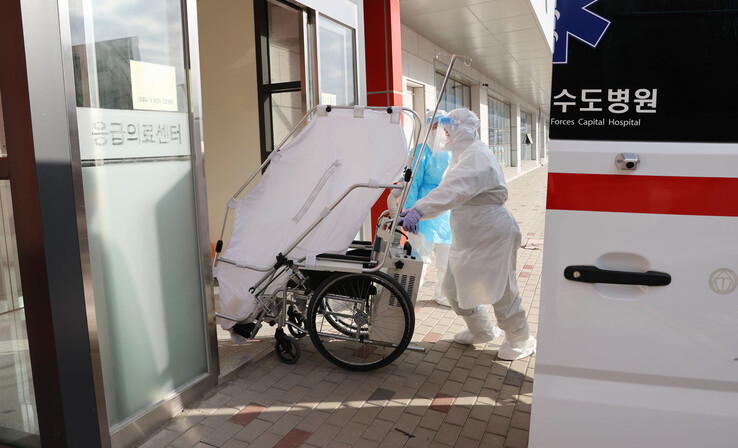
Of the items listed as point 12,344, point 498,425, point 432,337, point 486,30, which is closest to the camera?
point 12,344

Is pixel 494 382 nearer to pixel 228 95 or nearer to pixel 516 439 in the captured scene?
pixel 516 439

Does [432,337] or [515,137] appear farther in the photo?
[515,137]

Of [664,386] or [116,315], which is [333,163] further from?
[664,386]

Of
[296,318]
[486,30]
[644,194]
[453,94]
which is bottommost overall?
[296,318]

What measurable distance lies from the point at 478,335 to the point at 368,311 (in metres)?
→ 1.00

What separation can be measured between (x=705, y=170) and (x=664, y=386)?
618mm

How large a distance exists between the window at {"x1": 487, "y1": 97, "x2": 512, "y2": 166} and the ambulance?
59.7 ft

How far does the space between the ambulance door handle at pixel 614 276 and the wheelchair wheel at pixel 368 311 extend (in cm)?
208

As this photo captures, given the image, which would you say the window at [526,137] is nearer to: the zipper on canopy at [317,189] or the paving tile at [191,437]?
the zipper on canopy at [317,189]

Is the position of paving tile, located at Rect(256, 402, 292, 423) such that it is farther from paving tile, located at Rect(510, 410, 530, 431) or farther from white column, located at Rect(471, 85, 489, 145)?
white column, located at Rect(471, 85, 489, 145)

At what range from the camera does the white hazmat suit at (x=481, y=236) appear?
369 centimetres

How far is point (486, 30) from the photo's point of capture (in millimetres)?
11719

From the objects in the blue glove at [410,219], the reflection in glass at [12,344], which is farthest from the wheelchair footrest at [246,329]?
the reflection in glass at [12,344]

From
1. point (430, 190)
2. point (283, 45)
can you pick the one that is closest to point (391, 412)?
point (430, 190)
